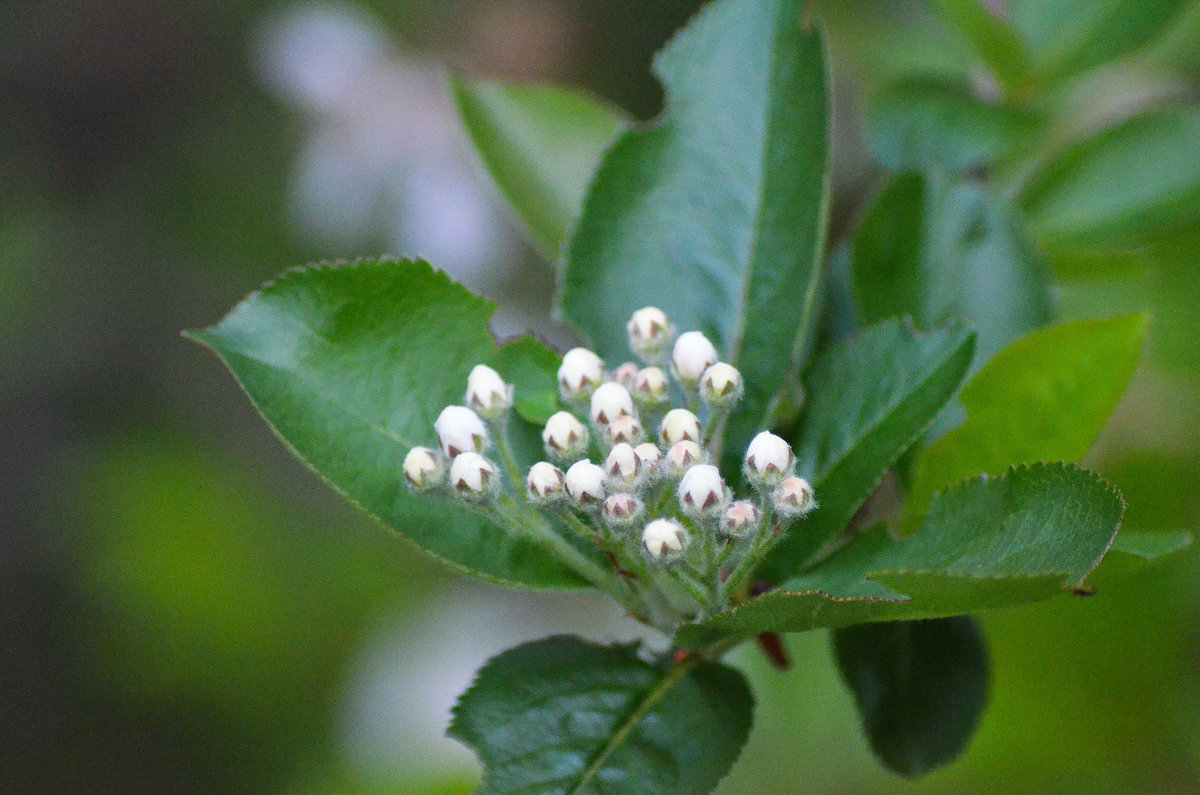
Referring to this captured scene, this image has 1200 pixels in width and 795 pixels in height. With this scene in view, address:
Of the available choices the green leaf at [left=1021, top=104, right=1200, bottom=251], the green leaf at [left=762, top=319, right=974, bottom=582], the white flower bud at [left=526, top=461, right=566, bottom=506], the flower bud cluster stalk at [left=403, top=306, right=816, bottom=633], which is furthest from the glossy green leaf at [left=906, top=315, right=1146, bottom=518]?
the green leaf at [left=1021, top=104, right=1200, bottom=251]

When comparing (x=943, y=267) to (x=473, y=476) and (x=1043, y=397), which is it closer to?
(x=1043, y=397)

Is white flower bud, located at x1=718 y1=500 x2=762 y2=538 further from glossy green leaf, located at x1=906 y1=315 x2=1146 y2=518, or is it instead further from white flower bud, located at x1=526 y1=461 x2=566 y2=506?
glossy green leaf, located at x1=906 y1=315 x2=1146 y2=518

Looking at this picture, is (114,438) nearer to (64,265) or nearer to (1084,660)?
(64,265)

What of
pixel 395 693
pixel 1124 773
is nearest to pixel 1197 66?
pixel 1124 773

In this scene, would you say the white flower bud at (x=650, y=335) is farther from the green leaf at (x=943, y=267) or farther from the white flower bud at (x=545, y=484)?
the green leaf at (x=943, y=267)

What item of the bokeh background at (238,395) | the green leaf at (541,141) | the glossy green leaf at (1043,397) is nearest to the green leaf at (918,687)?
the glossy green leaf at (1043,397)

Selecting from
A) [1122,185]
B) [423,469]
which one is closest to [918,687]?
[423,469]
